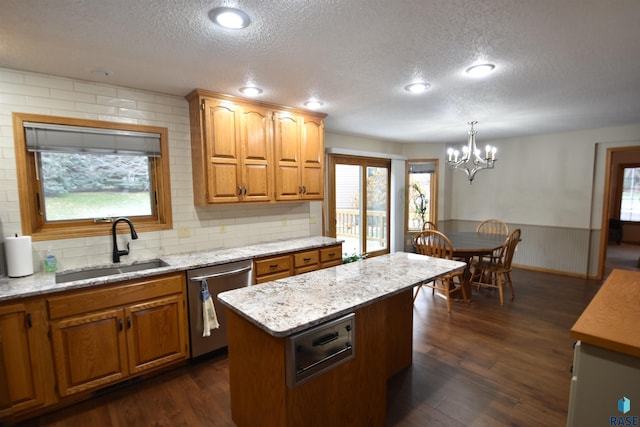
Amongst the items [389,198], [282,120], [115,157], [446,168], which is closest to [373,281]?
[282,120]

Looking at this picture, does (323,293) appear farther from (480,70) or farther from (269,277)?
(480,70)

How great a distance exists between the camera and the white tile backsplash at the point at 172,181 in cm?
217

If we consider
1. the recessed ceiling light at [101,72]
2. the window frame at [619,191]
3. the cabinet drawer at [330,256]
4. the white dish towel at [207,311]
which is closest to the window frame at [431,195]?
the cabinet drawer at [330,256]

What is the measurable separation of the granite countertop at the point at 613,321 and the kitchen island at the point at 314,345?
0.75 m

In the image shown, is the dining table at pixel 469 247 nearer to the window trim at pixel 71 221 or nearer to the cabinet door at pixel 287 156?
the cabinet door at pixel 287 156

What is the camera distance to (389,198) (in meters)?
5.70

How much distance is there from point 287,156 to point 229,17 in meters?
1.79

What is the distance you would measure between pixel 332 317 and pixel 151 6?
170 centimetres

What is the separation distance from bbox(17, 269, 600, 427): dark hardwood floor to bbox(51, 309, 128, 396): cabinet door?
0.18 metres

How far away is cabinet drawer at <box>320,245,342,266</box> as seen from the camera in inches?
133

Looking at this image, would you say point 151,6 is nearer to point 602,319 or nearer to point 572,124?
point 602,319

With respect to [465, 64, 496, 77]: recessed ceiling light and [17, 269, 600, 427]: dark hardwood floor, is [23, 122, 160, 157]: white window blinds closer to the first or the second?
→ [17, 269, 600, 427]: dark hardwood floor

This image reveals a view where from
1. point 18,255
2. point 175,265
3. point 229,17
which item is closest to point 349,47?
point 229,17

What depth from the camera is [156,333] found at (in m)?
2.31
